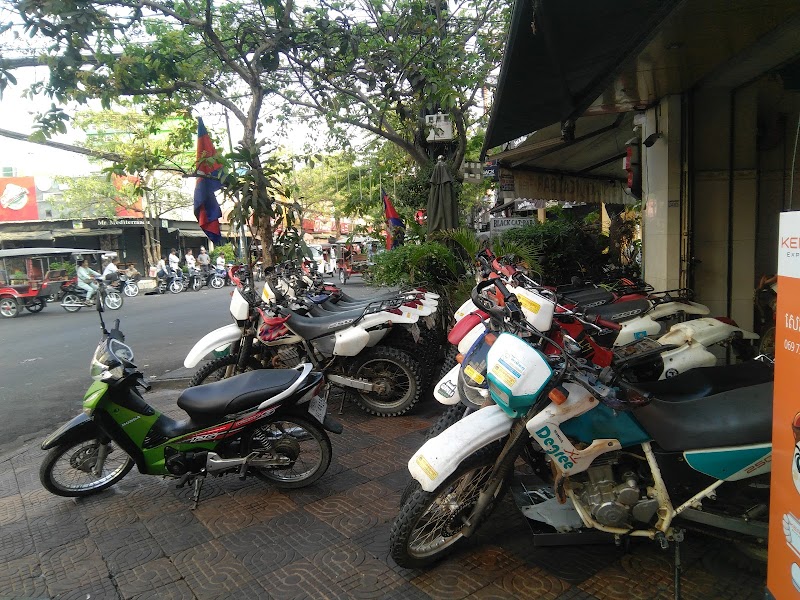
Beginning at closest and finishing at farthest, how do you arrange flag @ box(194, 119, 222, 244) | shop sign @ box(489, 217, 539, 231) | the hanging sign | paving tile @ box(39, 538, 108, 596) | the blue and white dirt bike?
Answer: the hanging sign < the blue and white dirt bike < paving tile @ box(39, 538, 108, 596) < flag @ box(194, 119, 222, 244) < shop sign @ box(489, 217, 539, 231)

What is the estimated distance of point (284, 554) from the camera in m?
2.99

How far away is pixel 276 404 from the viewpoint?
351 centimetres

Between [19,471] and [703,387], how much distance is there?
521 cm

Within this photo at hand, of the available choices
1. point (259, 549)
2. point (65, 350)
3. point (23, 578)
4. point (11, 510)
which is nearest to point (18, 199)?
point (65, 350)

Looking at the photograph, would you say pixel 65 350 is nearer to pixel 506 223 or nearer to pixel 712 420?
pixel 506 223

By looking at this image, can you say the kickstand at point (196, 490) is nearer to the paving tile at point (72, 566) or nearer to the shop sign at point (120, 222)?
the paving tile at point (72, 566)

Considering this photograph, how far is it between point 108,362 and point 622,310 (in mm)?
4153

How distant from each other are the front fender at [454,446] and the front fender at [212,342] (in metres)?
3.33

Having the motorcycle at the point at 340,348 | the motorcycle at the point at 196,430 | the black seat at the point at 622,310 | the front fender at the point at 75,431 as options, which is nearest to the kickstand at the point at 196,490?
the motorcycle at the point at 196,430

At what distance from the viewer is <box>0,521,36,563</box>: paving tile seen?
3.14 m

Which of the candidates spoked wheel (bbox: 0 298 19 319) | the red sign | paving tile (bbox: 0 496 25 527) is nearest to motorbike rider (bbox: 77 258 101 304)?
spoked wheel (bbox: 0 298 19 319)

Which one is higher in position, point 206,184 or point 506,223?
point 206,184

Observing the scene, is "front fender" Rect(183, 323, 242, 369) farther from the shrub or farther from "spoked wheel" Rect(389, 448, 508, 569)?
the shrub

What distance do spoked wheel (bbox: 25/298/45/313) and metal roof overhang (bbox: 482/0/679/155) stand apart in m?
16.8
